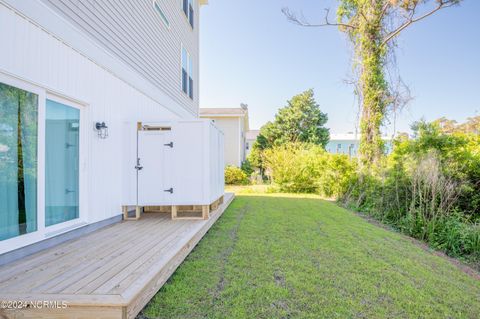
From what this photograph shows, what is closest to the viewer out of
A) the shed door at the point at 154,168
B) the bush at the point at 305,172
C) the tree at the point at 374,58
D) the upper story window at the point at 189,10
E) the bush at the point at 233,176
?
the shed door at the point at 154,168

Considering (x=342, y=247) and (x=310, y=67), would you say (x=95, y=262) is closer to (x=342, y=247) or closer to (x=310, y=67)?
(x=342, y=247)

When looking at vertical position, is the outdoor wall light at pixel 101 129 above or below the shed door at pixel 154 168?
above

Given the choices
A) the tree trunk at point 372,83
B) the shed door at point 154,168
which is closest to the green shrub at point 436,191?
the tree trunk at point 372,83

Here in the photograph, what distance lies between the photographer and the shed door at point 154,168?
15.5 feet

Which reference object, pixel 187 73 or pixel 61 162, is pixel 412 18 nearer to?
pixel 187 73

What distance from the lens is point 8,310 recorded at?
6.07ft

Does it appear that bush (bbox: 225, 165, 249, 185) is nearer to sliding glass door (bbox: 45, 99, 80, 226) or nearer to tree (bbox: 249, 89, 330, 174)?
tree (bbox: 249, 89, 330, 174)

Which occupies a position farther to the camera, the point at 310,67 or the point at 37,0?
the point at 310,67

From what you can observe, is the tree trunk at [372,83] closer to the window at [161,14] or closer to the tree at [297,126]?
the window at [161,14]

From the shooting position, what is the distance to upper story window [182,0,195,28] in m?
9.02

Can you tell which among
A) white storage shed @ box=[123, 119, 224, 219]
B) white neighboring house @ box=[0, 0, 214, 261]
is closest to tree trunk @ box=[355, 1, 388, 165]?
white storage shed @ box=[123, 119, 224, 219]

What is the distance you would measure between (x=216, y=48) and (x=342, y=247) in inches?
510

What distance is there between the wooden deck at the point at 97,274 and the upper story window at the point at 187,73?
6.17m

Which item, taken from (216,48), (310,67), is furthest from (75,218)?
(310,67)
